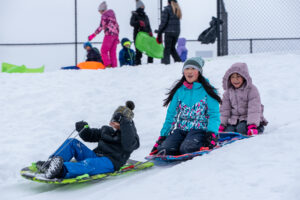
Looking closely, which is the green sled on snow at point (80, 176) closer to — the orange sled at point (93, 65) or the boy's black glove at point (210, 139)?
the boy's black glove at point (210, 139)

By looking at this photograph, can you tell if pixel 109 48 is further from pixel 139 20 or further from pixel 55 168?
pixel 55 168

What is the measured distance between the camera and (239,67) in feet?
14.2

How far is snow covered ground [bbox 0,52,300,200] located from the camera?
7.86ft

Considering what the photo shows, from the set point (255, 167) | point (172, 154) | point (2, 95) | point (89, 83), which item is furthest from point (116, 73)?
point (255, 167)

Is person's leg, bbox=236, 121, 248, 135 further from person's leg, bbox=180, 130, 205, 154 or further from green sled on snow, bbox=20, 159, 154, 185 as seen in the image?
green sled on snow, bbox=20, 159, 154, 185

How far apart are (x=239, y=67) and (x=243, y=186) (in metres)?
2.25

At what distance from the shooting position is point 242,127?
4.34 meters

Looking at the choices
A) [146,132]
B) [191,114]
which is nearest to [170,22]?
[146,132]

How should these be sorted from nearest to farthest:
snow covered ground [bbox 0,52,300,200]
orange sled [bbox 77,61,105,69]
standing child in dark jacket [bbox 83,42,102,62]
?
snow covered ground [bbox 0,52,300,200] < orange sled [bbox 77,61,105,69] < standing child in dark jacket [bbox 83,42,102,62]

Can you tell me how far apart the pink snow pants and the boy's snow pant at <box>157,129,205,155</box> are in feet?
17.1

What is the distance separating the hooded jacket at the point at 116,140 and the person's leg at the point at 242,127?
4.84 ft

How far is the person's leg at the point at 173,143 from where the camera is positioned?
3633 millimetres

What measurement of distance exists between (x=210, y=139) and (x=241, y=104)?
1049mm

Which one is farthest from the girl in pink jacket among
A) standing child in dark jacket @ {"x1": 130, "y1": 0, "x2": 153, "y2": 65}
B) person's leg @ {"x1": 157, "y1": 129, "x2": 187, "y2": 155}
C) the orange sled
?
the orange sled
